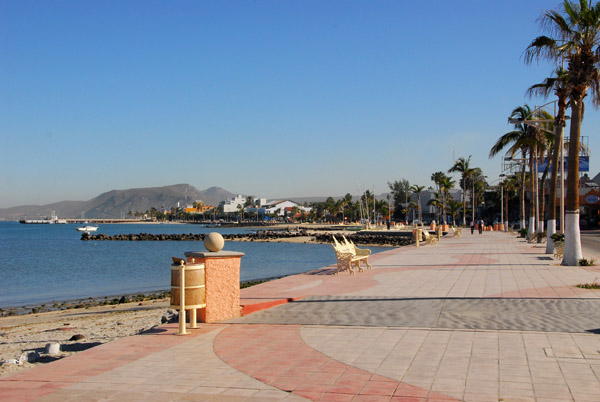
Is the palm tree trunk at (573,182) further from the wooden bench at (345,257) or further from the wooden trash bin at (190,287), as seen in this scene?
the wooden trash bin at (190,287)

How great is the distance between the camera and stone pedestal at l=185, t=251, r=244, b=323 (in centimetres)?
916

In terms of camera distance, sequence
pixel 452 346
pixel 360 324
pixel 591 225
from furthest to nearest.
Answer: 1. pixel 591 225
2. pixel 360 324
3. pixel 452 346

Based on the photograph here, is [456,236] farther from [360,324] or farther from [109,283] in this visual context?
[360,324]

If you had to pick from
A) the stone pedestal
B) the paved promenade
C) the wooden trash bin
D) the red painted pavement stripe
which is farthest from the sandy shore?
the red painted pavement stripe

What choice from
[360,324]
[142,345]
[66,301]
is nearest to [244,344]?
[142,345]

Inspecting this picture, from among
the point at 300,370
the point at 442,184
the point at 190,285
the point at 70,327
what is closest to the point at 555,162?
the point at 70,327

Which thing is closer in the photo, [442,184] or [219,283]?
[219,283]

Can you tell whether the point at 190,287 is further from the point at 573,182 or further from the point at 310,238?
the point at 310,238

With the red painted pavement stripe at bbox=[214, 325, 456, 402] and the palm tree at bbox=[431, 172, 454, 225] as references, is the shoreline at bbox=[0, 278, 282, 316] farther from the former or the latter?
the palm tree at bbox=[431, 172, 454, 225]

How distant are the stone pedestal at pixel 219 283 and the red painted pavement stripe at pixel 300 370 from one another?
894 mm

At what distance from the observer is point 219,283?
9.36 meters

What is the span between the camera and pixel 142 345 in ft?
25.7

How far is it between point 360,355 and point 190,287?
3.10 metres

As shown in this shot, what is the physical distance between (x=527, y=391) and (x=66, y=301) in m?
22.4
